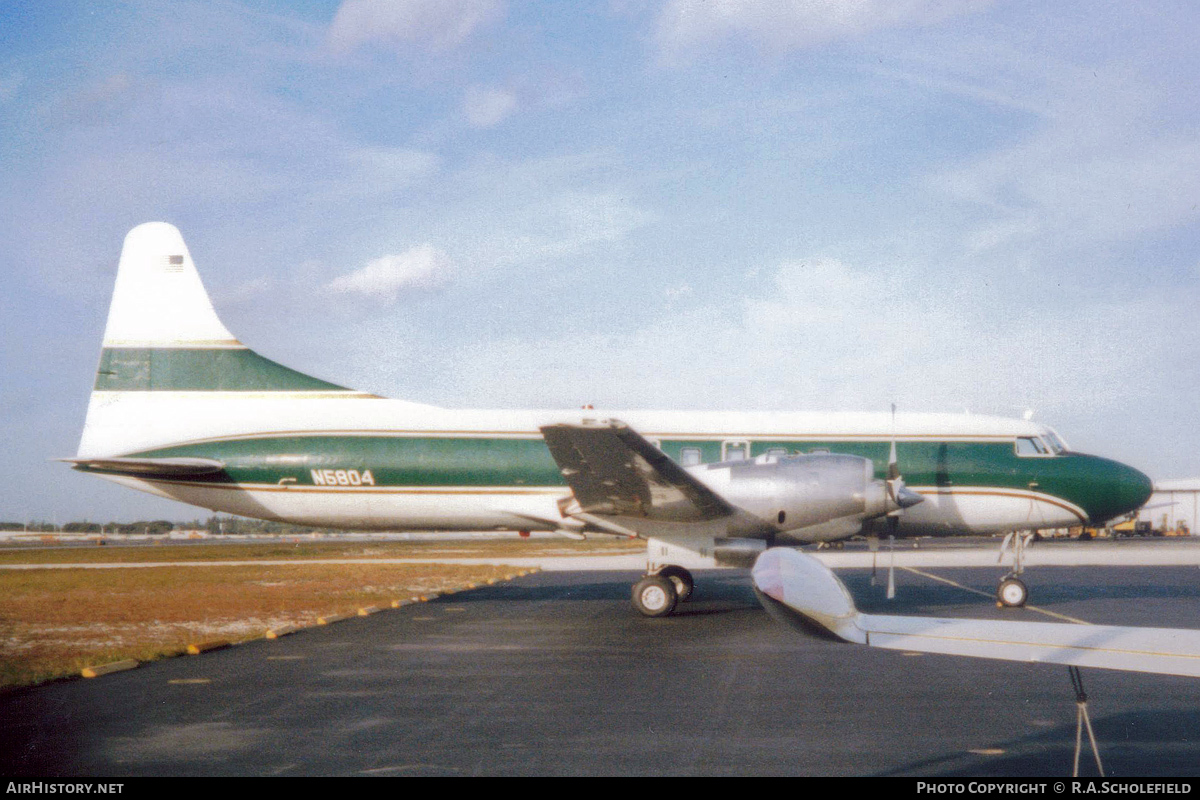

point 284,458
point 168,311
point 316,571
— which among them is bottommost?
point 316,571

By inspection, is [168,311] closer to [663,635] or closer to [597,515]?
[597,515]

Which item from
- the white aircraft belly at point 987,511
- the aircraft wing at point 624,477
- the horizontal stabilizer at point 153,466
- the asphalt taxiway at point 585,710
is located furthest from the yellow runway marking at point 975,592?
the horizontal stabilizer at point 153,466

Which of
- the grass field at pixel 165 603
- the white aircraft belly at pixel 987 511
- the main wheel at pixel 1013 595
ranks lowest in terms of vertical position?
the grass field at pixel 165 603

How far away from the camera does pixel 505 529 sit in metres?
17.2

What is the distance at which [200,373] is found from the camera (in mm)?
17953

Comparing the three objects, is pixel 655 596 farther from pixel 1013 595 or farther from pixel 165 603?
pixel 165 603

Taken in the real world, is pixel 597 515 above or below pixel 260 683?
above

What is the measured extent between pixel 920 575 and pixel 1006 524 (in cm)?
641

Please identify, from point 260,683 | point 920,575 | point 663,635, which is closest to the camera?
point 260,683

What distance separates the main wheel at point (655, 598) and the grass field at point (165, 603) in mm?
5227

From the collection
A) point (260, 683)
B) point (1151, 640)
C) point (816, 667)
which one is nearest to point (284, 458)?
point (260, 683)

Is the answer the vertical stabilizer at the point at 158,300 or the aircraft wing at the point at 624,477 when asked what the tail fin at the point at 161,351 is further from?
the aircraft wing at the point at 624,477

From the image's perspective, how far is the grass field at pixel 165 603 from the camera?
38.8 feet

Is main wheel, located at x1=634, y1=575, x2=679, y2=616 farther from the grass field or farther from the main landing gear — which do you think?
the grass field
